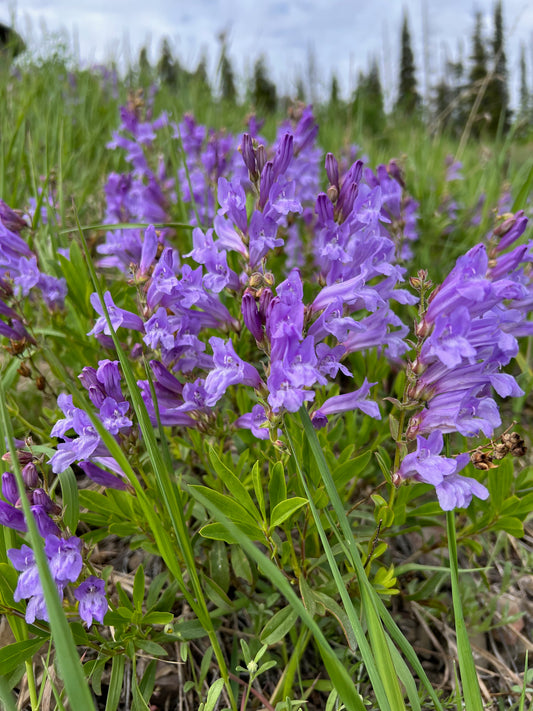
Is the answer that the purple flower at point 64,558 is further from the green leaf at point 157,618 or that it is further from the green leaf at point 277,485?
the green leaf at point 277,485

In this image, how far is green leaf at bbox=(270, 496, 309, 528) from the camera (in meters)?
1.41

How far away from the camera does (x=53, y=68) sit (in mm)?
6098

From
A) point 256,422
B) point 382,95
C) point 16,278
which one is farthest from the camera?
point 382,95

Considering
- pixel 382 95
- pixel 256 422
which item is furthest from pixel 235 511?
pixel 382 95

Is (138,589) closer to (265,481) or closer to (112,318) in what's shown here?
(265,481)

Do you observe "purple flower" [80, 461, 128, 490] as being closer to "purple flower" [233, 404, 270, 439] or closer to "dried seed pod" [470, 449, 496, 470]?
"purple flower" [233, 404, 270, 439]

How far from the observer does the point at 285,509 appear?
1452 mm

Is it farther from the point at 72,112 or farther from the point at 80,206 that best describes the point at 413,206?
the point at 72,112

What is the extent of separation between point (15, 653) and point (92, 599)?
25cm

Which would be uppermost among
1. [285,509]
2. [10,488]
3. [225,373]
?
[225,373]

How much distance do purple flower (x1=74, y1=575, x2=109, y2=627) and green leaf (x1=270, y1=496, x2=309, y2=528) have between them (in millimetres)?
529

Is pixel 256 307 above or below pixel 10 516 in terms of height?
above

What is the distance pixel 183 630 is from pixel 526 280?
174 centimetres

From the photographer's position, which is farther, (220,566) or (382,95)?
(382,95)
